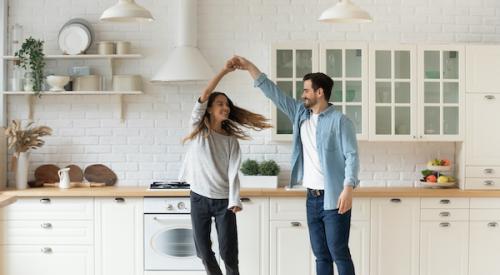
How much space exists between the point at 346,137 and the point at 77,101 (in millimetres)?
2722

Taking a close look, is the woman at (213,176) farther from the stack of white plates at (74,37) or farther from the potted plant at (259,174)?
the stack of white plates at (74,37)

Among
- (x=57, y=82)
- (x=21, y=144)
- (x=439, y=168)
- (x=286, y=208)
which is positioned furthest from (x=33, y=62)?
(x=439, y=168)

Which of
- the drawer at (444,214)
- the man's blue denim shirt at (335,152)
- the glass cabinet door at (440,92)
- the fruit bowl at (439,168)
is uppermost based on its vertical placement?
the glass cabinet door at (440,92)

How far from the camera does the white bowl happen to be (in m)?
6.23

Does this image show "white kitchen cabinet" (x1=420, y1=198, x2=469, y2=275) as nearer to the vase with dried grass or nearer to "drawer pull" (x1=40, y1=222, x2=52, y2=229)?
"drawer pull" (x1=40, y1=222, x2=52, y2=229)

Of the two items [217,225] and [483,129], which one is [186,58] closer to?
[217,225]

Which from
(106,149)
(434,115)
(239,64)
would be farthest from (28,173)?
(434,115)

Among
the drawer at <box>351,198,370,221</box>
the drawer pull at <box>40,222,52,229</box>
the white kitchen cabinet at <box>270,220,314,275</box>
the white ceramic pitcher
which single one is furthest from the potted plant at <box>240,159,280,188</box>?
the drawer pull at <box>40,222,52,229</box>

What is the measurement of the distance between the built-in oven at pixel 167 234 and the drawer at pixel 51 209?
1.63 feet

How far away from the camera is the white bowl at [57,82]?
6227 millimetres

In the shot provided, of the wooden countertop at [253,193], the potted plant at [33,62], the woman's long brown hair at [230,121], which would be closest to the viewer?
the woman's long brown hair at [230,121]

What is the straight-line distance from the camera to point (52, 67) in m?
6.51

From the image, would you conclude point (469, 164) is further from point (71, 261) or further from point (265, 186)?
point (71, 261)

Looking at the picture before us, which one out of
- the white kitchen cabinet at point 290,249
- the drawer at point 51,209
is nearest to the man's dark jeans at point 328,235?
the white kitchen cabinet at point 290,249
